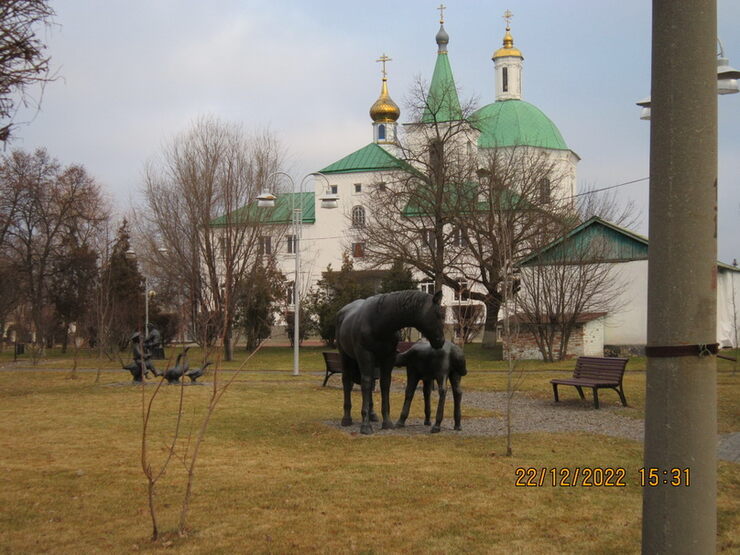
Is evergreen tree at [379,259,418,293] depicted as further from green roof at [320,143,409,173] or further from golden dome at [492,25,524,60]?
golden dome at [492,25,524,60]

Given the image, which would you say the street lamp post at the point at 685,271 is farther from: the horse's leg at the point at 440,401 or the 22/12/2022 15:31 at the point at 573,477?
the horse's leg at the point at 440,401

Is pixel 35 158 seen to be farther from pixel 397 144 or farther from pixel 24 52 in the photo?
pixel 24 52

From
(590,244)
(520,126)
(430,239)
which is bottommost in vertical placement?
(590,244)

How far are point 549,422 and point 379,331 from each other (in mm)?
3778

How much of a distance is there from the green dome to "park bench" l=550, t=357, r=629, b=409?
177ft

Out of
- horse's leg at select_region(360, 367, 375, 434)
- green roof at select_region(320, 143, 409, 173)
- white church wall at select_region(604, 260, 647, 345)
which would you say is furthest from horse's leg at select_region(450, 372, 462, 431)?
green roof at select_region(320, 143, 409, 173)

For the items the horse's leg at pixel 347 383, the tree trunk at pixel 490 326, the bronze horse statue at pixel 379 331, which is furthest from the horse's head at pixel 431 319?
the tree trunk at pixel 490 326

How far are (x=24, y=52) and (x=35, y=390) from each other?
1547 centimetres

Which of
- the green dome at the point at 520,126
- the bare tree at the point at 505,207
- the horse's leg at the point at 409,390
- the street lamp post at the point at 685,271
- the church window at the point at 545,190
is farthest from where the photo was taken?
the green dome at the point at 520,126

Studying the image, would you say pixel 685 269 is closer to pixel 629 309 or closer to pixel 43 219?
pixel 629 309

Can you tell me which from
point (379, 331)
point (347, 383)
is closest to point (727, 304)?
point (347, 383)

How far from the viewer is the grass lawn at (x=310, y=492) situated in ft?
19.9

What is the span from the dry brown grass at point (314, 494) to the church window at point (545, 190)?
28980 millimetres

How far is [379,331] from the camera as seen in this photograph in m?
11.7
